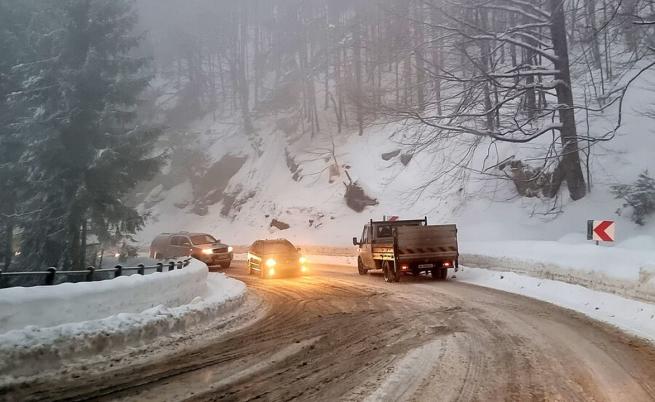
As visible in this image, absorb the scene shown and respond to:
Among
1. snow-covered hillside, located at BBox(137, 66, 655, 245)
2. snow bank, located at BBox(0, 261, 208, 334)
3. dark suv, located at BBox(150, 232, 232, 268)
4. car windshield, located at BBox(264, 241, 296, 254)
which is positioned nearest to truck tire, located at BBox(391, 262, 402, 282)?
snow-covered hillside, located at BBox(137, 66, 655, 245)

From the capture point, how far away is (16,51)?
29.2m

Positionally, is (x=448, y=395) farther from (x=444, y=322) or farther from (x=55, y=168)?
A: (x=55, y=168)

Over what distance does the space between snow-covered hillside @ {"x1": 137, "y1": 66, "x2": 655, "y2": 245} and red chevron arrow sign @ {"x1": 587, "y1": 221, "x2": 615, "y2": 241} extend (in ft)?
19.9

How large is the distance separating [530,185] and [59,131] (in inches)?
943

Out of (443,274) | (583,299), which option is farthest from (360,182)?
(583,299)

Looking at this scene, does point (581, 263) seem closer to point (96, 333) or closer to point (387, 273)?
point (387, 273)

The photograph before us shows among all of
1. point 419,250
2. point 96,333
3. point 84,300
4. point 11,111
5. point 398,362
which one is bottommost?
point 398,362

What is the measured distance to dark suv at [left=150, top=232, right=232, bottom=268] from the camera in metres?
25.7

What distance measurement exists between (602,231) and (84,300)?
43.8 ft

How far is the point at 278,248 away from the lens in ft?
71.1

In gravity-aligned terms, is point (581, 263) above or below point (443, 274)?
above

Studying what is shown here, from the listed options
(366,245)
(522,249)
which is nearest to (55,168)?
(366,245)

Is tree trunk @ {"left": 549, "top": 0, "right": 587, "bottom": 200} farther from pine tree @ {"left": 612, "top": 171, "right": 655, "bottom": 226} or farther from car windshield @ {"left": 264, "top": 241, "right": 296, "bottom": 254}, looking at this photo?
car windshield @ {"left": 264, "top": 241, "right": 296, "bottom": 254}

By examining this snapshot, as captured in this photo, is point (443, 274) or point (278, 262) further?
point (278, 262)
